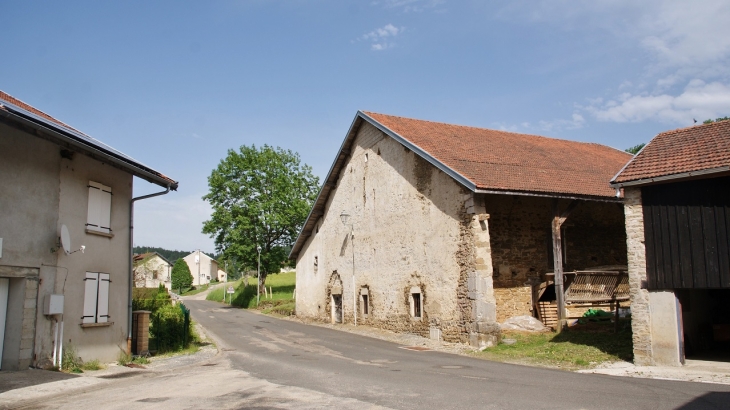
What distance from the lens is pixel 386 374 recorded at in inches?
413

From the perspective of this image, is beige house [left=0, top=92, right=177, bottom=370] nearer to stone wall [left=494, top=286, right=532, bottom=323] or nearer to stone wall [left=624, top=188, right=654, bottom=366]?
stone wall [left=494, top=286, right=532, bottom=323]

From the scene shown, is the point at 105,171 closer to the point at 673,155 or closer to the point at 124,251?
the point at 124,251

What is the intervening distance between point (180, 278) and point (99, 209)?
6763 cm

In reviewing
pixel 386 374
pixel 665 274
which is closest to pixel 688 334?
pixel 665 274

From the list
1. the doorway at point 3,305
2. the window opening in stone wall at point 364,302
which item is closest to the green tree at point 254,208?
the window opening in stone wall at point 364,302

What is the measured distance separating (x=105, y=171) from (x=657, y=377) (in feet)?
40.5

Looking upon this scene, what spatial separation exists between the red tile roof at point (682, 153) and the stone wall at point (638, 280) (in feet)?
1.70

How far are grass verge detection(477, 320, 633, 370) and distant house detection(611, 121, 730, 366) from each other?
1.07 meters

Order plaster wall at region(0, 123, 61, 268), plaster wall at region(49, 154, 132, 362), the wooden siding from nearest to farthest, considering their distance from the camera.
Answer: plaster wall at region(0, 123, 61, 268) → the wooden siding → plaster wall at region(49, 154, 132, 362)

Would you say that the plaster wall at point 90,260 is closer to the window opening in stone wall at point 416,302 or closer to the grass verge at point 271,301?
the window opening in stone wall at point 416,302

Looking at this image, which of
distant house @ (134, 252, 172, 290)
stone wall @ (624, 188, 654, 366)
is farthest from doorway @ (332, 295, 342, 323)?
→ distant house @ (134, 252, 172, 290)

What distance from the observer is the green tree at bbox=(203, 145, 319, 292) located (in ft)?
147

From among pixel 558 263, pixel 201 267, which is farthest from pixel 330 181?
pixel 201 267

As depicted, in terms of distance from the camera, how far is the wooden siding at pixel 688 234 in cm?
1131
